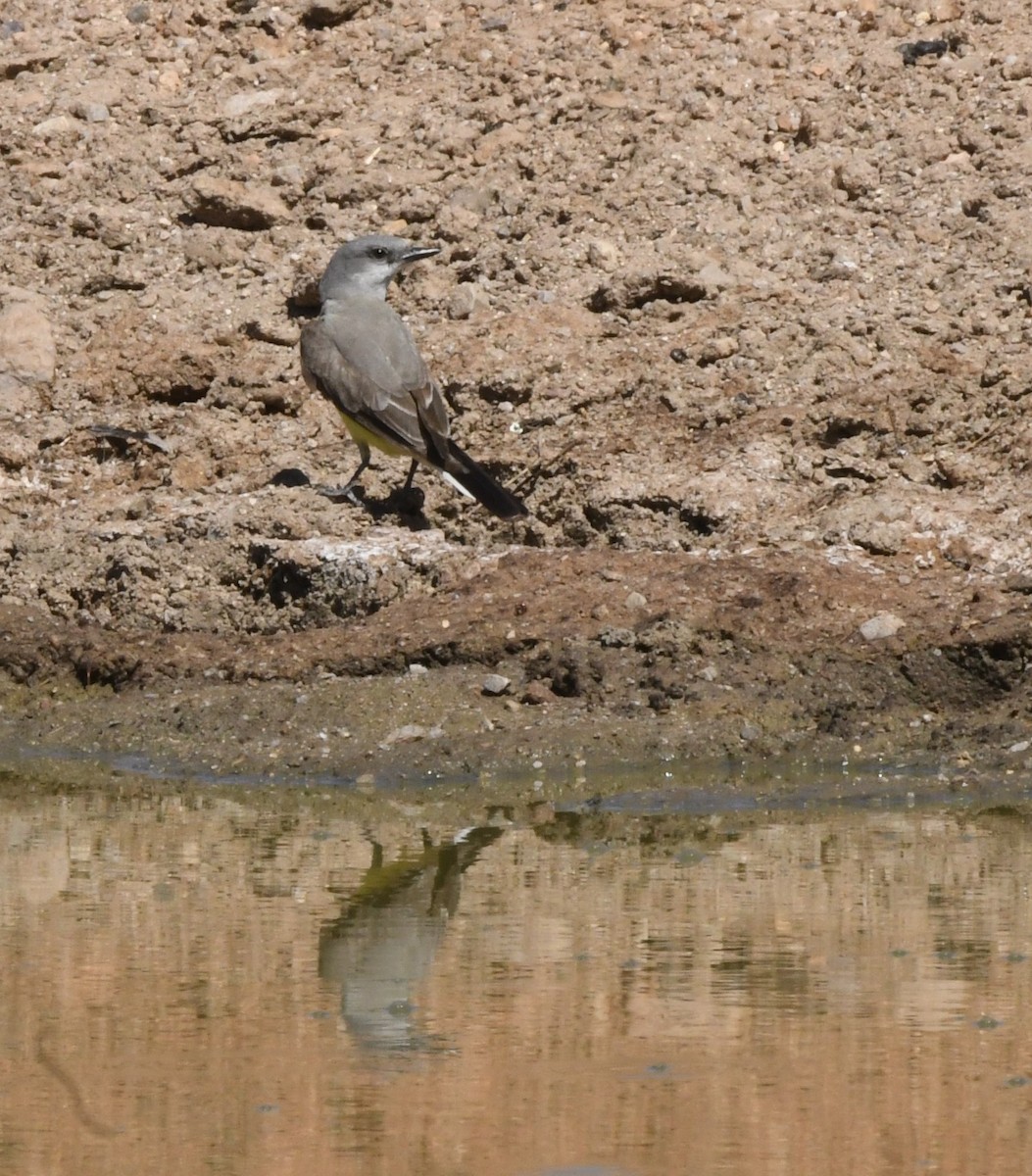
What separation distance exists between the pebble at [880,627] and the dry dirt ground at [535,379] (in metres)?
0.01

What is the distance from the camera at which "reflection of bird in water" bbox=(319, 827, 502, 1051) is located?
19.3 feet

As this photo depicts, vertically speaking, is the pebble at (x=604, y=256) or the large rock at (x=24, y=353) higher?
the pebble at (x=604, y=256)

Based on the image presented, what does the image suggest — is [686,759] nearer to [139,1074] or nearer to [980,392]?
[980,392]

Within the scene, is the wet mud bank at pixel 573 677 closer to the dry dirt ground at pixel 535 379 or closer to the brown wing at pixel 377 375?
the dry dirt ground at pixel 535 379

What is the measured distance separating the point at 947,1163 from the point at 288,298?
27.4 ft

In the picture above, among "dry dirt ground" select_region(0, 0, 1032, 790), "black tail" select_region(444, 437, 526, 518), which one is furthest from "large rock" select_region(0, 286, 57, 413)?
"black tail" select_region(444, 437, 526, 518)

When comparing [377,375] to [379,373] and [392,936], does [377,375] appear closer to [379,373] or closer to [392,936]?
[379,373]

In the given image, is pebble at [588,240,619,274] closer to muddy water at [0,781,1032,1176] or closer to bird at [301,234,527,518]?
bird at [301,234,527,518]

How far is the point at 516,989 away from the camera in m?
6.10

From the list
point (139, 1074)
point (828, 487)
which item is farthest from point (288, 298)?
point (139, 1074)

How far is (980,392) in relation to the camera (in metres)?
11.0

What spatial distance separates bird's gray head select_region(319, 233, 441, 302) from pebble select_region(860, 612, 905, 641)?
333 cm

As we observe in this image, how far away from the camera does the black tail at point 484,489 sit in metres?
10.6

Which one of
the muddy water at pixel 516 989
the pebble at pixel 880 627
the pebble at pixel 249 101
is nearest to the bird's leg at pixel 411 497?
the pebble at pixel 880 627
